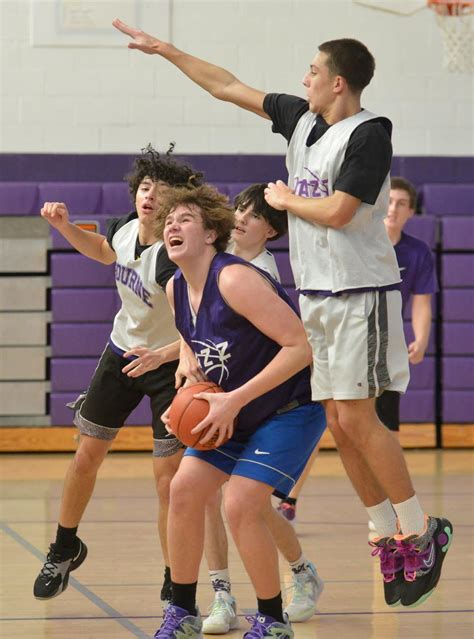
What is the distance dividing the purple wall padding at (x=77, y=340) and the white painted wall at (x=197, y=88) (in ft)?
4.70

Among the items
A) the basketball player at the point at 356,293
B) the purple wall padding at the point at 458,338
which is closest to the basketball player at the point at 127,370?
the basketball player at the point at 356,293

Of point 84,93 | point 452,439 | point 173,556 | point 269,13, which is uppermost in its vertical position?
point 269,13

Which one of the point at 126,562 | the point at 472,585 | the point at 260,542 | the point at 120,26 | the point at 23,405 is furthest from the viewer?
the point at 23,405

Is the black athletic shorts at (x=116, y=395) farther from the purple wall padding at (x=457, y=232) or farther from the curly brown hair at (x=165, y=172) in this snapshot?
the purple wall padding at (x=457, y=232)

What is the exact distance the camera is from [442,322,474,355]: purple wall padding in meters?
8.89

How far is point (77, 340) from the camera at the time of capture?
8.66 meters

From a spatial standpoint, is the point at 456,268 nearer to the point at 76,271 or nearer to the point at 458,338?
the point at 458,338

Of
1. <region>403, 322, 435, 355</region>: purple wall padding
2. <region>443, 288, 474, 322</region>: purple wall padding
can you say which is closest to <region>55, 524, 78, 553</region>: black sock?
<region>403, 322, 435, 355</region>: purple wall padding

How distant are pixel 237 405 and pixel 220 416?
0.06 m

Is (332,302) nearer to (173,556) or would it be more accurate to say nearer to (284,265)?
(173,556)

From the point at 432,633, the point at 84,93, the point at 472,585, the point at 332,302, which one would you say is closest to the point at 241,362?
the point at 332,302

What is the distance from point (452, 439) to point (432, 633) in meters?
5.15

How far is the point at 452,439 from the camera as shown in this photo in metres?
8.95

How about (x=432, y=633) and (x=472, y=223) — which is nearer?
(x=432, y=633)
